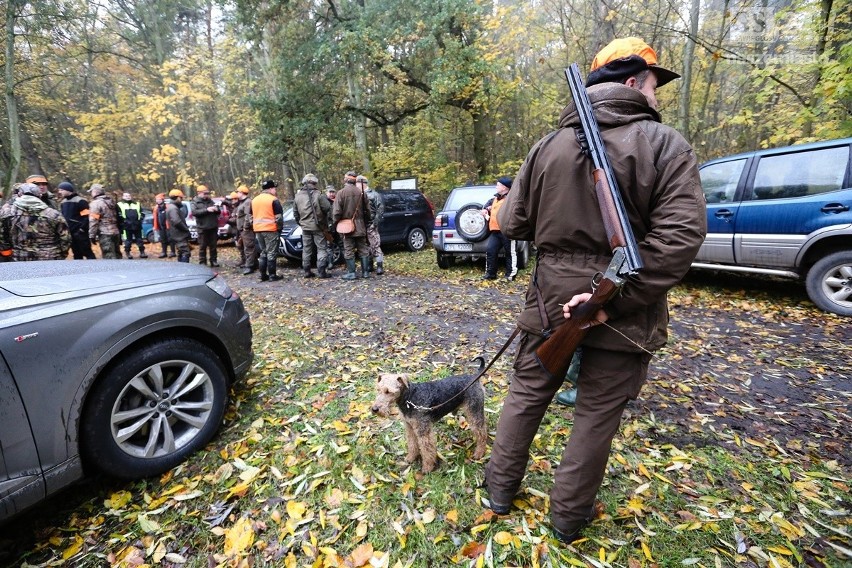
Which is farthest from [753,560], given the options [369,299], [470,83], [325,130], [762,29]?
[762,29]

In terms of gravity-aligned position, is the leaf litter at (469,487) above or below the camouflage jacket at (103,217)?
below

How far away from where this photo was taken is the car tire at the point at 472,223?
7.57 metres

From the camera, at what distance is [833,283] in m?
4.82

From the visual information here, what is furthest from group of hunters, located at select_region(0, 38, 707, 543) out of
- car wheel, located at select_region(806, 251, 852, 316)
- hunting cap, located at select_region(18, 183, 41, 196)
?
hunting cap, located at select_region(18, 183, 41, 196)

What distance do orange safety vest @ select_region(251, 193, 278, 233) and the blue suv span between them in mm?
7943

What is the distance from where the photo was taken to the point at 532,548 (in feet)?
6.57

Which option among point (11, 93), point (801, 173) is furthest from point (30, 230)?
point (11, 93)

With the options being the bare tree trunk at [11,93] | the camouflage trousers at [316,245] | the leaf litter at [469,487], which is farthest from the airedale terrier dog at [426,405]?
the bare tree trunk at [11,93]

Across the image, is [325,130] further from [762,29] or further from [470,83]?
[762,29]

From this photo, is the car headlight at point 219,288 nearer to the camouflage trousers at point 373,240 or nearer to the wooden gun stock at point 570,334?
the wooden gun stock at point 570,334

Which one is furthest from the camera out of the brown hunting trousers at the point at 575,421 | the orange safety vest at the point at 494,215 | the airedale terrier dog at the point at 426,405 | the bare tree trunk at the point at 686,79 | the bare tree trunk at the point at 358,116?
the bare tree trunk at the point at 358,116

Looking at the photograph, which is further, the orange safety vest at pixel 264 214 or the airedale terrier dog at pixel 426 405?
the orange safety vest at pixel 264 214

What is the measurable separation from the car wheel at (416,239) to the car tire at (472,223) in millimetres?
3934

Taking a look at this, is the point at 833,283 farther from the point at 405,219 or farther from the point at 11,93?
the point at 11,93
